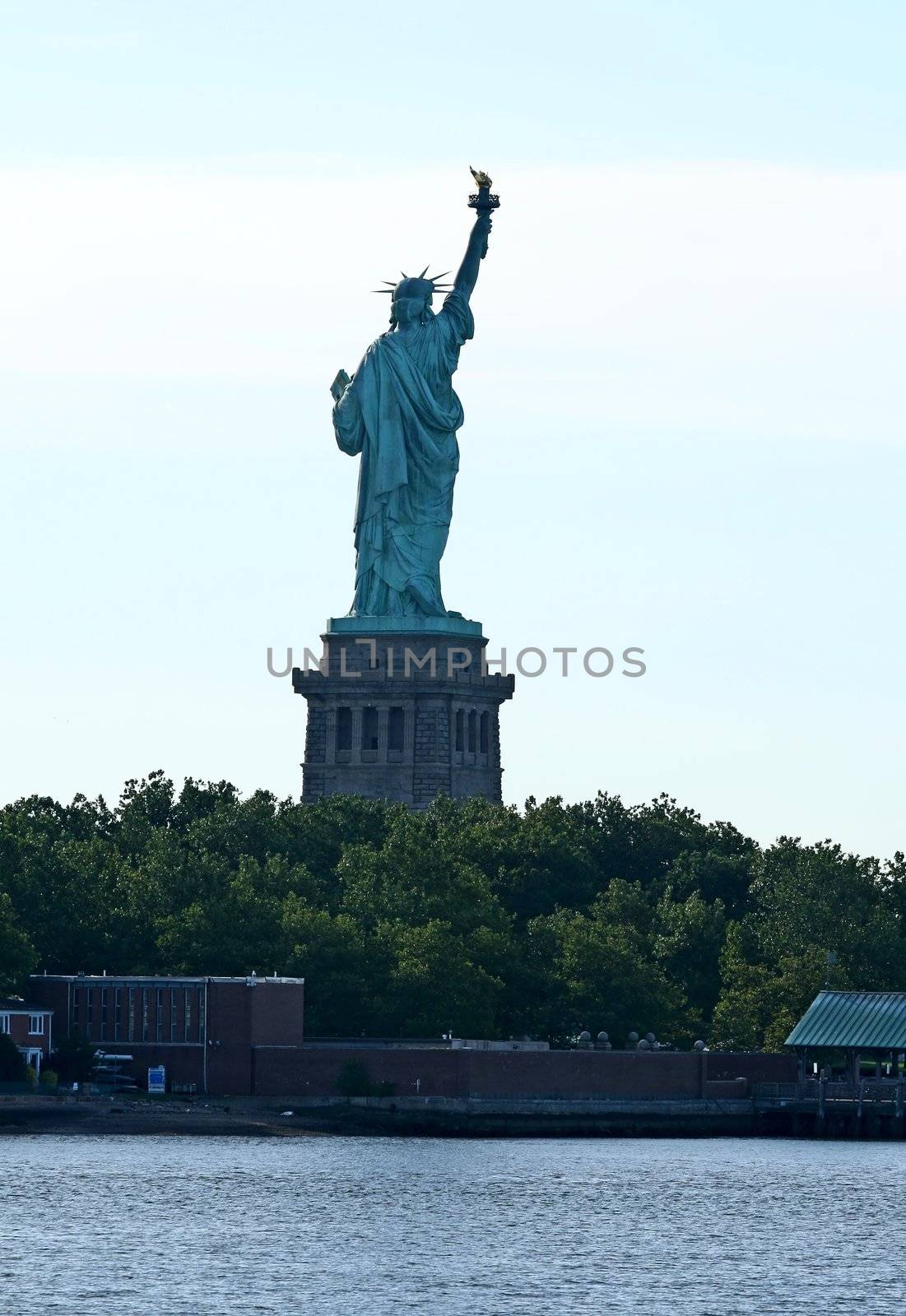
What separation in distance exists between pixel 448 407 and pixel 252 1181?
6288 centimetres

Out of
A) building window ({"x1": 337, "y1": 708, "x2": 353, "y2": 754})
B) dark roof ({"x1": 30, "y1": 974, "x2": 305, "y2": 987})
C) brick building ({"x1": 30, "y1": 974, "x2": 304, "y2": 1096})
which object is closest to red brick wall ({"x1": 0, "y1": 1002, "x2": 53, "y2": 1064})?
brick building ({"x1": 30, "y1": 974, "x2": 304, "y2": 1096})

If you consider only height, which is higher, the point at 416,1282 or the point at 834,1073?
→ the point at 834,1073

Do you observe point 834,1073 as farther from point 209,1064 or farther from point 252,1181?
point 252,1181

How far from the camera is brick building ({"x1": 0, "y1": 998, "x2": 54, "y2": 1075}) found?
15200 centimetres

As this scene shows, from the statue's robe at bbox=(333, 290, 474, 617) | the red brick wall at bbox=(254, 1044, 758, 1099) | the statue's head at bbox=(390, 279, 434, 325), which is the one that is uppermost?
the statue's head at bbox=(390, 279, 434, 325)

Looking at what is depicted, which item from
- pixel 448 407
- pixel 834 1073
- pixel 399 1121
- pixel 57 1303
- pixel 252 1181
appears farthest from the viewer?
pixel 448 407

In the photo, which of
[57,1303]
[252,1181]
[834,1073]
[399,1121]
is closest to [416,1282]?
[57,1303]

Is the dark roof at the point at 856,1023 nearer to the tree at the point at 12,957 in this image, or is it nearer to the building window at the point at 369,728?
the tree at the point at 12,957

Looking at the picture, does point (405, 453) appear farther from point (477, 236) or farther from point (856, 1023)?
point (856, 1023)

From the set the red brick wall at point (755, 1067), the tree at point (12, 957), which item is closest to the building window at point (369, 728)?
the red brick wall at point (755, 1067)

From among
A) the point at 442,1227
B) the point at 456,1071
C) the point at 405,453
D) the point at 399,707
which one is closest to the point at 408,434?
the point at 405,453

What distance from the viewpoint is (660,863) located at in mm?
190250

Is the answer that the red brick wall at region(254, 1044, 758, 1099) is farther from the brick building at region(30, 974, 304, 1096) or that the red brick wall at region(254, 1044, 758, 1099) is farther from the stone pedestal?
the stone pedestal

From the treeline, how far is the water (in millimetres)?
12392
